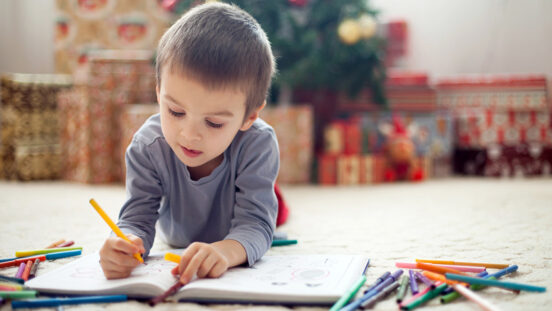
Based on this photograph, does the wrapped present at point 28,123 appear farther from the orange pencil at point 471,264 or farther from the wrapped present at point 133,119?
the orange pencil at point 471,264

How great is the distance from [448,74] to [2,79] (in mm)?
2125

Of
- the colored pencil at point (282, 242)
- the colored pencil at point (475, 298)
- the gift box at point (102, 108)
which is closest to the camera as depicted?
the colored pencil at point (475, 298)

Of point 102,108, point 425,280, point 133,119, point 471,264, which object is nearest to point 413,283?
point 425,280

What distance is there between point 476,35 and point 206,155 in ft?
7.38

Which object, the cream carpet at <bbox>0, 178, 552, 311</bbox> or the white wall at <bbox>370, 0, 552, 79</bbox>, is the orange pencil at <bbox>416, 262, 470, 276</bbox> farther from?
the white wall at <bbox>370, 0, 552, 79</bbox>

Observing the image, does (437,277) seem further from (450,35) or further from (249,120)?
(450,35)

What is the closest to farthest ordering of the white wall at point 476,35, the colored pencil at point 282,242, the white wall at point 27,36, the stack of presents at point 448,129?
the colored pencil at point 282,242 → the stack of presents at point 448,129 → the white wall at point 476,35 → the white wall at point 27,36

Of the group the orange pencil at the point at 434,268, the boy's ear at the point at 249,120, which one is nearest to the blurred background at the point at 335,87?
the boy's ear at the point at 249,120

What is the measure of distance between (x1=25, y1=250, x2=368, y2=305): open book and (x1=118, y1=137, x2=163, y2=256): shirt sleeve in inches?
3.3

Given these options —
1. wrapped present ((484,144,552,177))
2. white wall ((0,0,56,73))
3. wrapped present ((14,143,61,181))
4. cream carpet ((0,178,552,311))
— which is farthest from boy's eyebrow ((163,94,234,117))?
white wall ((0,0,56,73))

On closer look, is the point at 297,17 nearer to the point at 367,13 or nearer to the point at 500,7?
the point at 367,13

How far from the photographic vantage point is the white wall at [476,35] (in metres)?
2.51

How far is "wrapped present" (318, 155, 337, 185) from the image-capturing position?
211 cm

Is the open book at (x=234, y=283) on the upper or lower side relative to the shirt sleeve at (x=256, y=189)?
lower
